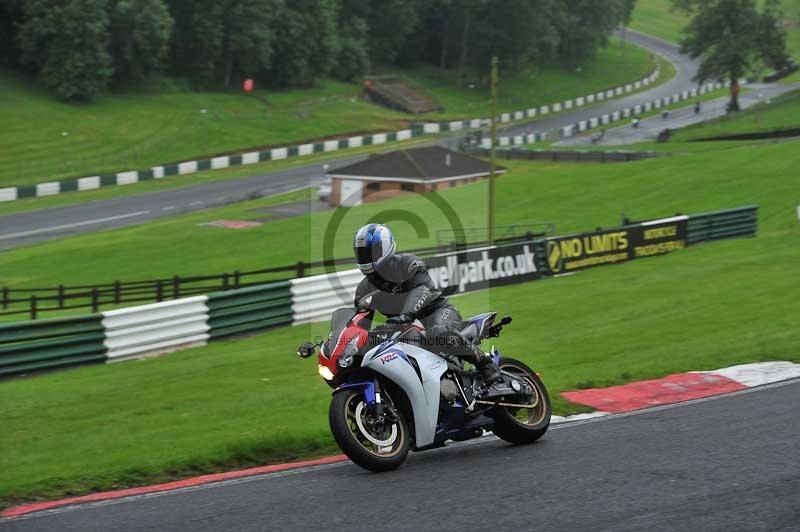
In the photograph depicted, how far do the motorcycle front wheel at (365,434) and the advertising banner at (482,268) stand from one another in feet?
51.6

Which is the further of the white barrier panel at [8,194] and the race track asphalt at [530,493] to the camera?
the white barrier panel at [8,194]

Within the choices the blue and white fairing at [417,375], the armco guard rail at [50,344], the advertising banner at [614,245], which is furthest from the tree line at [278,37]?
the blue and white fairing at [417,375]

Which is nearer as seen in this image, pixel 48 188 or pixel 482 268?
pixel 482 268

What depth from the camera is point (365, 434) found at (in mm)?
8609

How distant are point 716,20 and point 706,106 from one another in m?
19.3

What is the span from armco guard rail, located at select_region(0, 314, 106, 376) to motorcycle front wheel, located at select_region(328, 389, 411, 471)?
10.8 meters

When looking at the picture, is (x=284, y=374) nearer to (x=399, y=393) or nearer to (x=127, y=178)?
(x=399, y=393)

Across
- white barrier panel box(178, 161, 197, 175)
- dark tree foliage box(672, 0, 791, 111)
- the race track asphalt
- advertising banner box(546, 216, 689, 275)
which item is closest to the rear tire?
the race track asphalt

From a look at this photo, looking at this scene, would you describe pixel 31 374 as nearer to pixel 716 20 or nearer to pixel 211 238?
pixel 211 238

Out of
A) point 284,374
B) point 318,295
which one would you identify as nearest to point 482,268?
point 318,295

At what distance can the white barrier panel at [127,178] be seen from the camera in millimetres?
58594

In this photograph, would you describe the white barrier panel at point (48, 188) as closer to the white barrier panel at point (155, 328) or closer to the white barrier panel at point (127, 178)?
the white barrier panel at point (127, 178)

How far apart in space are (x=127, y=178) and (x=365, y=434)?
Answer: 5327 centimetres

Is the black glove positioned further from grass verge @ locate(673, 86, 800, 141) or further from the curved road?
grass verge @ locate(673, 86, 800, 141)
